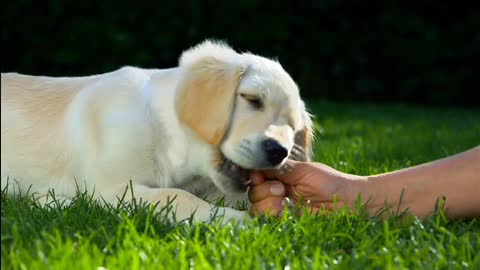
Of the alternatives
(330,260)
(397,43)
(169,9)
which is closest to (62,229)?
(330,260)

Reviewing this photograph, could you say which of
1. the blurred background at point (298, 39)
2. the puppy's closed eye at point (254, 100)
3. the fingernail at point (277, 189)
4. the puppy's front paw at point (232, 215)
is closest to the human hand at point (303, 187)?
the fingernail at point (277, 189)

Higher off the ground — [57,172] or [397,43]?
[57,172]

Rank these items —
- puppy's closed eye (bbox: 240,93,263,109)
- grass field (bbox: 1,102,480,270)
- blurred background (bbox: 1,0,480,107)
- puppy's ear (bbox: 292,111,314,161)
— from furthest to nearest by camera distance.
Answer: blurred background (bbox: 1,0,480,107)
puppy's ear (bbox: 292,111,314,161)
puppy's closed eye (bbox: 240,93,263,109)
grass field (bbox: 1,102,480,270)

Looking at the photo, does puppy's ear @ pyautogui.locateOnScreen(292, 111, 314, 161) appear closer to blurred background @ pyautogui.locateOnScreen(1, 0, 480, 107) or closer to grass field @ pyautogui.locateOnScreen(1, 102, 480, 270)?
grass field @ pyautogui.locateOnScreen(1, 102, 480, 270)

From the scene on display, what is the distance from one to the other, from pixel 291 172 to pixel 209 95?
42 centimetres

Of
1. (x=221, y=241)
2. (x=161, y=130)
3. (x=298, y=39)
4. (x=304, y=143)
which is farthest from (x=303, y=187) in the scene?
(x=298, y=39)

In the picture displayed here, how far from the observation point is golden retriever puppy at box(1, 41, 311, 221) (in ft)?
9.19

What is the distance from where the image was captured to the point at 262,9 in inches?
380

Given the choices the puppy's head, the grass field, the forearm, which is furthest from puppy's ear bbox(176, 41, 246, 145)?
the forearm

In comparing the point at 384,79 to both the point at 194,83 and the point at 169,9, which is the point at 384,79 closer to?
the point at 169,9

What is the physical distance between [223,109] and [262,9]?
7020 millimetres

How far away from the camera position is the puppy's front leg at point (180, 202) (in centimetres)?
260

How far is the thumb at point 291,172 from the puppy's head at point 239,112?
0.06m

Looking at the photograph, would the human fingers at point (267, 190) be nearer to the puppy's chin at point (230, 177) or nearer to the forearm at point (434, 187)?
the puppy's chin at point (230, 177)
